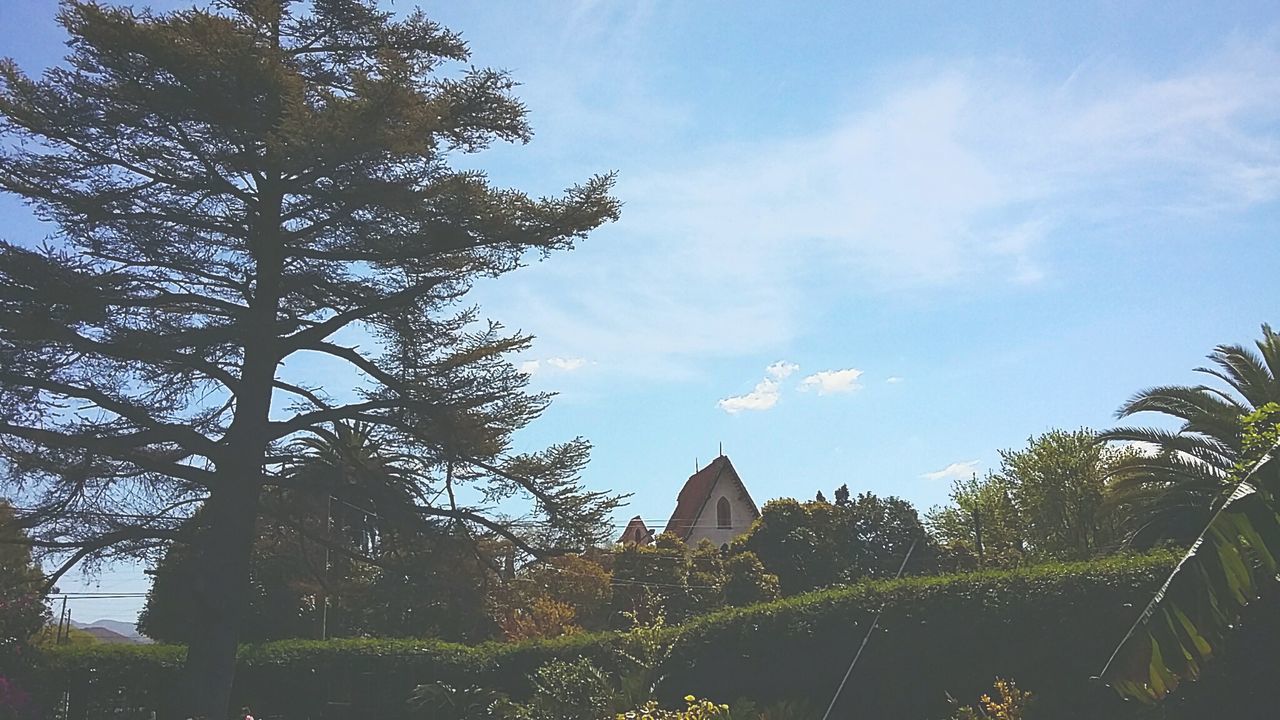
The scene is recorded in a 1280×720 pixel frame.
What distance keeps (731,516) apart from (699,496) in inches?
83.9

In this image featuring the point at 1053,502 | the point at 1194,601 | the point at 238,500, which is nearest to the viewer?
the point at 1194,601

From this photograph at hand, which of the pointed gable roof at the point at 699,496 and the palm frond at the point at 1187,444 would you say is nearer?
the palm frond at the point at 1187,444

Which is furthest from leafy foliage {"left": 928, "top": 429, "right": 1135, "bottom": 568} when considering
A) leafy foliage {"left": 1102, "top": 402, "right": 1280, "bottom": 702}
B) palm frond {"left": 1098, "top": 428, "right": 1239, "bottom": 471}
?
leafy foliage {"left": 1102, "top": 402, "right": 1280, "bottom": 702}

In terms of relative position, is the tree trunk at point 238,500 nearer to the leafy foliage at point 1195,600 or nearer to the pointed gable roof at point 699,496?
the leafy foliage at point 1195,600

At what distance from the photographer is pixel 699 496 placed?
5806cm

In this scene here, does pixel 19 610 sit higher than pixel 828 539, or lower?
lower

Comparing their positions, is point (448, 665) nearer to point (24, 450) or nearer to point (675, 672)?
point (675, 672)

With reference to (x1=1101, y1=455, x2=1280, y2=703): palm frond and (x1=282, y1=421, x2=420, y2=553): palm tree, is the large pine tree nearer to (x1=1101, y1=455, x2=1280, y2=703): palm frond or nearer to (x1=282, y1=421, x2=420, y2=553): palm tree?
(x1=282, y1=421, x2=420, y2=553): palm tree

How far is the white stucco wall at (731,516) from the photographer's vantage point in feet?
186

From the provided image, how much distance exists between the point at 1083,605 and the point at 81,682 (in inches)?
765

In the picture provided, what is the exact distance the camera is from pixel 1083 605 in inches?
399

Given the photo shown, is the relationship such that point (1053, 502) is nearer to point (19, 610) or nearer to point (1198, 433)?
point (1198, 433)

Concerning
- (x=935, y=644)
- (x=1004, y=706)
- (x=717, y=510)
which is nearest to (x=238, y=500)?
(x=935, y=644)

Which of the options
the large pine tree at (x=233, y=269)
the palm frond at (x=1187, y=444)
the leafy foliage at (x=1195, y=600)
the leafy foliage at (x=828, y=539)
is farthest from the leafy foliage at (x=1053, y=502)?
the leafy foliage at (x=1195, y=600)
